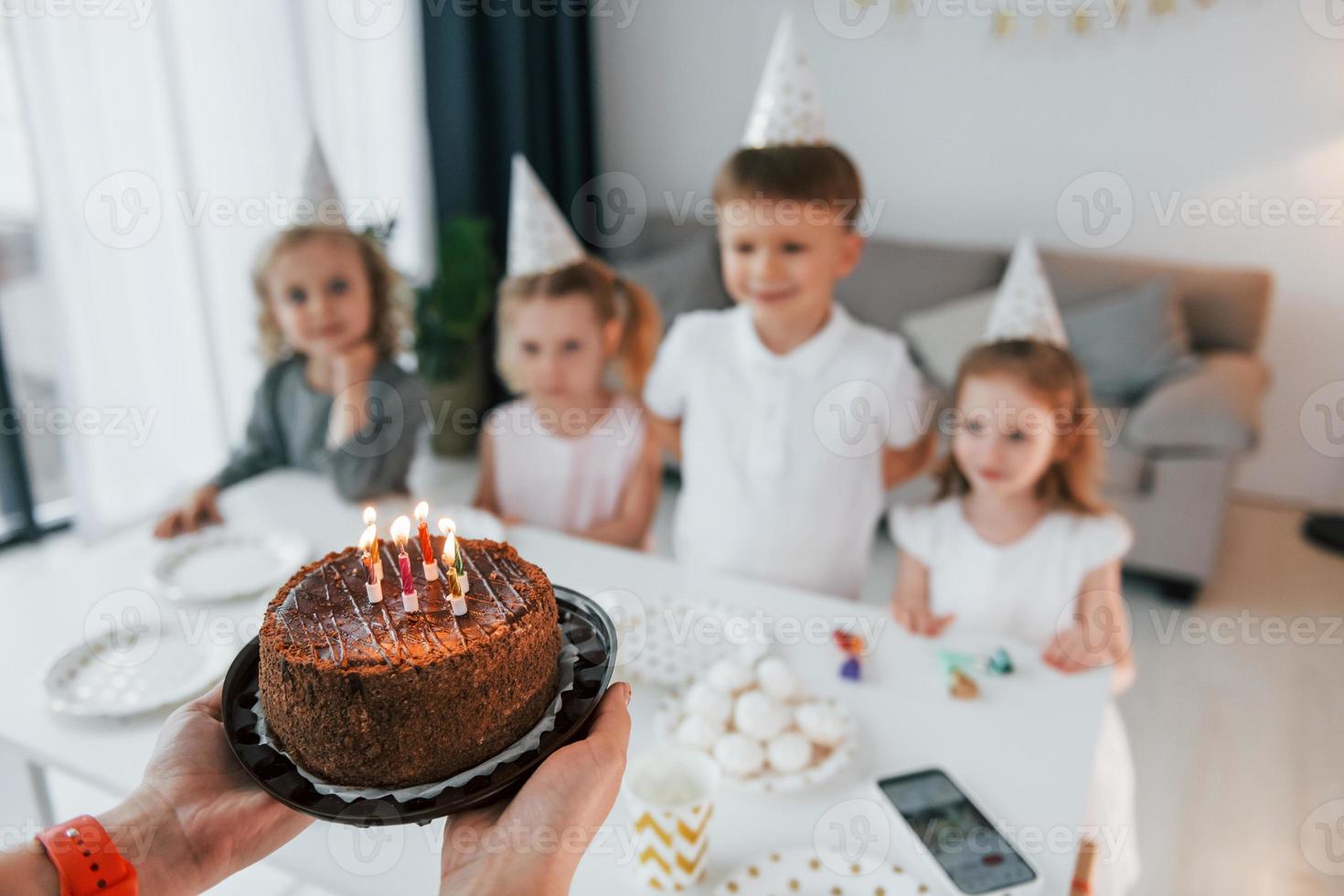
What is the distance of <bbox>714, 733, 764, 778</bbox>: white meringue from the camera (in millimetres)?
1111

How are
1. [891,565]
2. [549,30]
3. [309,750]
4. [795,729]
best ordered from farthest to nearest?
[549,30], [891,565], [795,729], [309,750]

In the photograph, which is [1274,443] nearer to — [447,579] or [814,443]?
[814,443]

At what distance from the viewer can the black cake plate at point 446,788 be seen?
2.48 feet

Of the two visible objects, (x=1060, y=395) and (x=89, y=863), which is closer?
(x=89, y=863)

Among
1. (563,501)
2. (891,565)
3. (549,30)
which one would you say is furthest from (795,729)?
(549,30)

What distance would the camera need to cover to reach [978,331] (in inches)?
126

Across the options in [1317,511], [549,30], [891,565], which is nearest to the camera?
[891,565]

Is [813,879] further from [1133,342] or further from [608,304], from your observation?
[1133,342]

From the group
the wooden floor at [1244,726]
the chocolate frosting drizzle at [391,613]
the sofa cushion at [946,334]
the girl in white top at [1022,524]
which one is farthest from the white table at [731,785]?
the sofa cushion at [946,334]

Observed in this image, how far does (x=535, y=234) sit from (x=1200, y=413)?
79.8 inches

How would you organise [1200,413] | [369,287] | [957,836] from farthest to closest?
[1200,413] < [369,287] < [957,836]

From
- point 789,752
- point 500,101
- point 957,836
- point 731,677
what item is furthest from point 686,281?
point 957,836

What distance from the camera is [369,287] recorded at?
6.64 feet

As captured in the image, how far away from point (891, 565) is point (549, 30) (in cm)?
259
